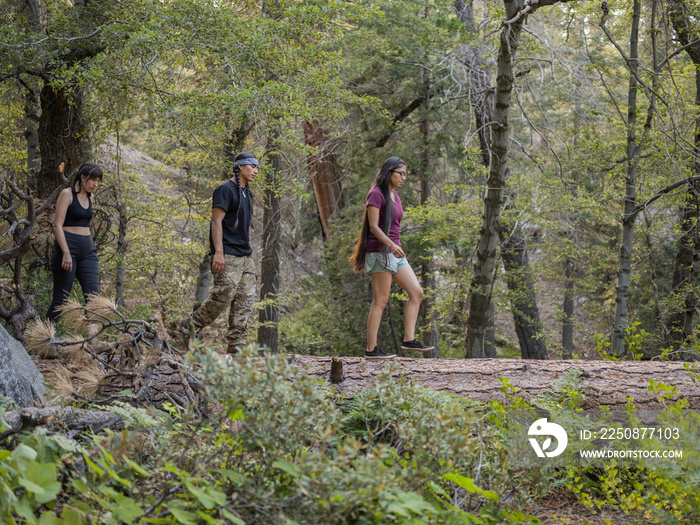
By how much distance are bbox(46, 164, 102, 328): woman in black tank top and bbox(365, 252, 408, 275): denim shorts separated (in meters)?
2.77

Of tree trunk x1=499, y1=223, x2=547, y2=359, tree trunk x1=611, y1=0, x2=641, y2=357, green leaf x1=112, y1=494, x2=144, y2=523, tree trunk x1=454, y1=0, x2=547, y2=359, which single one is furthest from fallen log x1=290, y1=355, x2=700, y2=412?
tree trunk x1=499, y1=223, x2=547, y2=359

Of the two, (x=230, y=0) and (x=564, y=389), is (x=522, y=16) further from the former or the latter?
(x=230, y=0)

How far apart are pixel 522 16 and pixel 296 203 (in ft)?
31.2

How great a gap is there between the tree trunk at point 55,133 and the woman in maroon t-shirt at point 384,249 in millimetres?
5744

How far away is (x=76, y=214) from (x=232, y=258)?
5.63 ft

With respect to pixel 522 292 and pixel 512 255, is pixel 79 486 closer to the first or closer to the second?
pixel 522 292

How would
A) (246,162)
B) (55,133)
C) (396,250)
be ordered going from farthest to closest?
(55,133)
(396,250)
(246,162)

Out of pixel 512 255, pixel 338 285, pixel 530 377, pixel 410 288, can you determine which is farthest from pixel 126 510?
pixel 338 285

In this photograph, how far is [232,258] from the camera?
5.48 m

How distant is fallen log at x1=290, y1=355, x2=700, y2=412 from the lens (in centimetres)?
473

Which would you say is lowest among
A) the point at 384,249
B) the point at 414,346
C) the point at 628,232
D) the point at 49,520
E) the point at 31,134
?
the point at 49,520

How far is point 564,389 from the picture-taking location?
183 inches

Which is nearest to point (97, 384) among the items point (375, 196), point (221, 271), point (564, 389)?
point (221, 271)

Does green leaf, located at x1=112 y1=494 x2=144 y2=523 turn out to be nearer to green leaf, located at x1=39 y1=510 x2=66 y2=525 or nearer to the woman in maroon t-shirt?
green leaf, located at x1=39 y1=510 x2=66 y2=525
